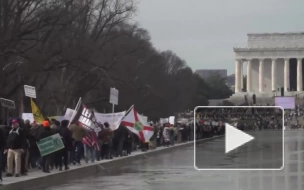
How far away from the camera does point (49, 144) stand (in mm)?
20625

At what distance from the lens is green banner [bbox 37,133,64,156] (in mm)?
20484

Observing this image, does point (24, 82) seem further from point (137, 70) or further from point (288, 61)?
point (288, 61)

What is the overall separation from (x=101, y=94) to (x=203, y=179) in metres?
45.4

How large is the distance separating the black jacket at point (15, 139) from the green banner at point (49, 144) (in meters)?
1.57

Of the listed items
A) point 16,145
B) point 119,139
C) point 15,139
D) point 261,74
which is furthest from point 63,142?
point 261,74

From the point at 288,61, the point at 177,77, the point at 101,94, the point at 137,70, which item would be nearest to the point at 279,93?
the point at 288,61

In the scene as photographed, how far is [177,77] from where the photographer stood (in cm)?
10881

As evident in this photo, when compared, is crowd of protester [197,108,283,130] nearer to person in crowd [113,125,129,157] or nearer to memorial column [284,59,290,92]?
person in crowd [113,125,129,157]

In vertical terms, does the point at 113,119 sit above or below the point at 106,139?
above

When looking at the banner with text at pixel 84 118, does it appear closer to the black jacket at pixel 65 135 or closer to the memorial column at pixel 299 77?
the black jacket at pixel 65 135

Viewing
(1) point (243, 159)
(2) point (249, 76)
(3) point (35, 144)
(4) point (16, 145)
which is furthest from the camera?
(2) point (249, 76)

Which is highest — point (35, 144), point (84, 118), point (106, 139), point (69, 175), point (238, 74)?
point (238, 74)

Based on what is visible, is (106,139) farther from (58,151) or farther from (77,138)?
(58,151)
